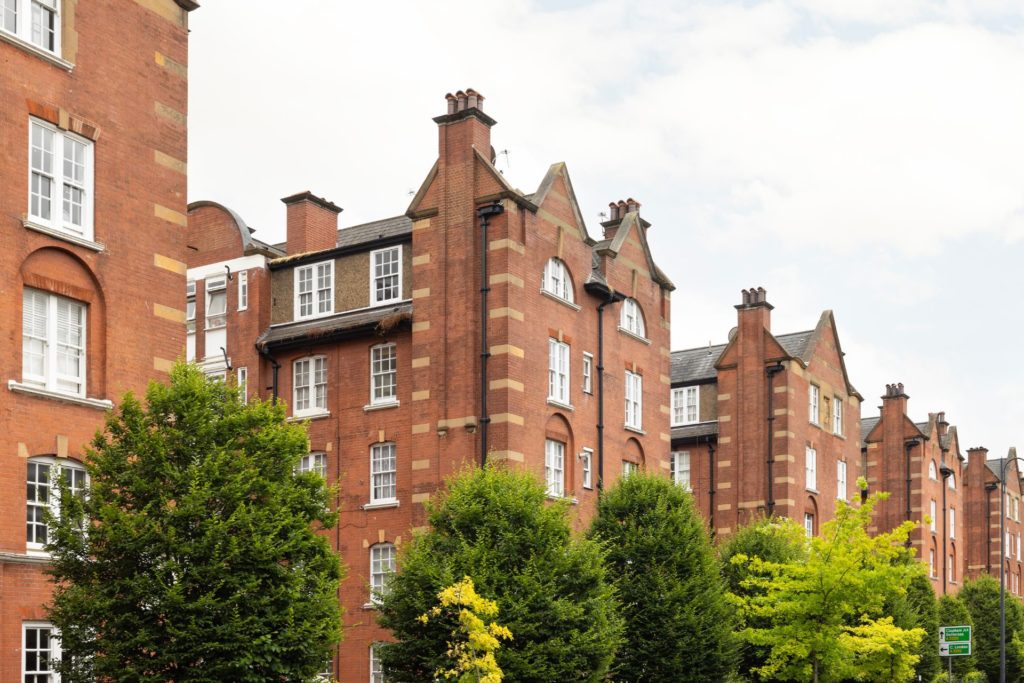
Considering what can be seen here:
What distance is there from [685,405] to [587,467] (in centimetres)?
1857

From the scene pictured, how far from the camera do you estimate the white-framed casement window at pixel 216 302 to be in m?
47.5

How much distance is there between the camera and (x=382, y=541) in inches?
1689

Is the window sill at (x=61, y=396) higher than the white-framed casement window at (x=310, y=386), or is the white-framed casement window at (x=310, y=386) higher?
the white-framed casement window at (x=310, y=386)

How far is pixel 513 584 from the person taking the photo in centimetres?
3095

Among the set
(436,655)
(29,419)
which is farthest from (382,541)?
(29,419)

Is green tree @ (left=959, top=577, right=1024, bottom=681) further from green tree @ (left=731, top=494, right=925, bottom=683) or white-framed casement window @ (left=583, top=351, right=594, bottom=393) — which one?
white-framed casement window @ (left=583, top=351, right=594, bottom=393)

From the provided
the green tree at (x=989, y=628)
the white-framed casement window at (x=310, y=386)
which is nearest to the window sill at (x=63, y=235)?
the white-framed casement window at (x=310, y=386)

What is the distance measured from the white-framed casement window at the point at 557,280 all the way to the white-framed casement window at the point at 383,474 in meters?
7.44

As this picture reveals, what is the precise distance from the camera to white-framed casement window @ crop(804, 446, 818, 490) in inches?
2367

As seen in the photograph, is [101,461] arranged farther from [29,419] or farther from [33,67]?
[33,67]

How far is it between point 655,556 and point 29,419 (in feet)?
62.2

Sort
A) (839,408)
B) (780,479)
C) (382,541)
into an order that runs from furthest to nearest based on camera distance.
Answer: (839,408)
(780,479)
(382,541)

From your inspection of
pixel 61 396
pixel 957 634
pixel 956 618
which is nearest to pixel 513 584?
pixel 61 396

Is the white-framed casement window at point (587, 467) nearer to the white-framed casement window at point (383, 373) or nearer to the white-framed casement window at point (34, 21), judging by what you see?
the white-framed casement window at point (383, 373)
